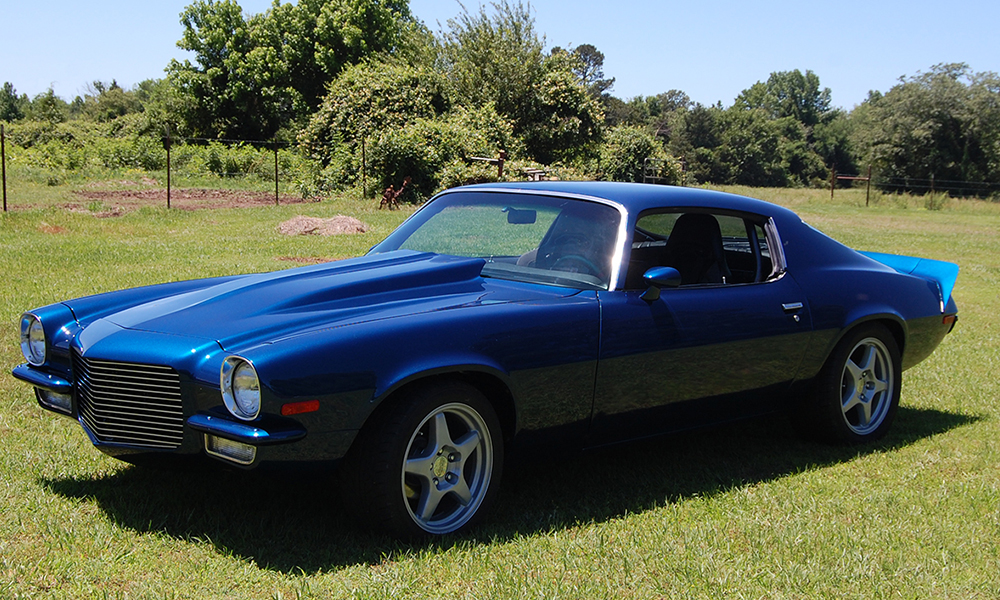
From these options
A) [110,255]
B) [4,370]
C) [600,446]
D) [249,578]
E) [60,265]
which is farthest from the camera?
[110,255]

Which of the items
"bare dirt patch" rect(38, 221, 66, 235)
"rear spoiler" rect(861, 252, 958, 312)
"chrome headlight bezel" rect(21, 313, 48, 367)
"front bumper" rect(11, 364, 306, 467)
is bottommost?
"bare dirt patch" rect(38, 221, 66, 235)

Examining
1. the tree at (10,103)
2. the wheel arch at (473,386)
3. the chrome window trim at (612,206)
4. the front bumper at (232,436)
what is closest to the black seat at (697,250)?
the chrome window trim at (612,206)

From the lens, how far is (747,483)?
4.39 meters

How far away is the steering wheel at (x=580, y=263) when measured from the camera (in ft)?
13.6

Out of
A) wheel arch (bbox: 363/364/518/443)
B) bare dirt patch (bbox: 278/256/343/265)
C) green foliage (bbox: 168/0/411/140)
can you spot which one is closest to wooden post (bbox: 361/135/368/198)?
bare dirt patch (bbox: 278/256/343/265)

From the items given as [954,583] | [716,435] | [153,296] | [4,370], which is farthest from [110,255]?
[954,583]

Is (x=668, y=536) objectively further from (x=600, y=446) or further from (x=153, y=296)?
(x=153, y=296)

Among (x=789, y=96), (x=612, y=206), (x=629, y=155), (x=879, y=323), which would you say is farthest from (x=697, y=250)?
(x=789, y=96)

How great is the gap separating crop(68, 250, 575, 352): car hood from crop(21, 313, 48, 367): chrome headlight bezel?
0.20m

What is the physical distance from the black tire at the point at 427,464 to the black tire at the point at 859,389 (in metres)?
2.19

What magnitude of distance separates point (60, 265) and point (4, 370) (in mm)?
5328

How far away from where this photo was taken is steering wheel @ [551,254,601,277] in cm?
414

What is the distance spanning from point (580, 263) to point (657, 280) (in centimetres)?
40

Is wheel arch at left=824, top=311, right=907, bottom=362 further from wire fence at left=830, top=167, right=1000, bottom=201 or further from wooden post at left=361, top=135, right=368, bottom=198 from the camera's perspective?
wire fence at left=830, top=167, right=1000, bottom=201
